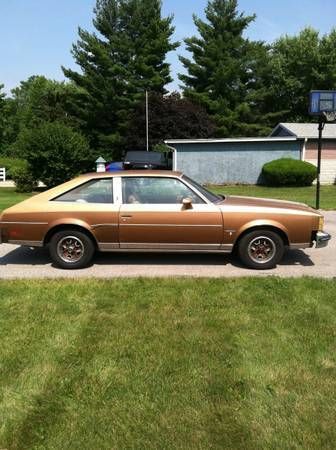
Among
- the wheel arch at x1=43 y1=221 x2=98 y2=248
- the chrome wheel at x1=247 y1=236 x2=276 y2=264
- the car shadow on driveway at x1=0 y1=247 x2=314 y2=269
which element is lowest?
the car shadow on driveway at x1=0 y1=247 x2=314 y2=269

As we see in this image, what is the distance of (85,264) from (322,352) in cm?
401

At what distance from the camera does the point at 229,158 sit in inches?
1057

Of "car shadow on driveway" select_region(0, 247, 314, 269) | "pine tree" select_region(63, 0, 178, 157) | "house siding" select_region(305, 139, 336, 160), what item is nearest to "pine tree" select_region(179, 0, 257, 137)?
"pine tree" select_region(63, 0, 178, 157)

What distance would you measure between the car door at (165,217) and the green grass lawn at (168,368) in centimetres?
121

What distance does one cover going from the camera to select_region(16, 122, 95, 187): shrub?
21938 millimetres

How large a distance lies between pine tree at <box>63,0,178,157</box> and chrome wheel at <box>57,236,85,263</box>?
1395 inches

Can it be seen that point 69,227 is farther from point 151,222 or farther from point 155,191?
point 155,191

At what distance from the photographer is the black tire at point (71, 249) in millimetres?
7289

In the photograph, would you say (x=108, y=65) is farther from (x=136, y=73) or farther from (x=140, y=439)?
(x=140, y=439)

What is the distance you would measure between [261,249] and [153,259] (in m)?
1.72

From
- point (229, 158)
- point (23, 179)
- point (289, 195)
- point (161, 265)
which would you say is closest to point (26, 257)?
point (161, 265)

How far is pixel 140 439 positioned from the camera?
10.1 ft

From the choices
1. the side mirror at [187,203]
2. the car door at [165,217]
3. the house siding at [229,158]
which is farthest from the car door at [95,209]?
the house siding at [229,158]

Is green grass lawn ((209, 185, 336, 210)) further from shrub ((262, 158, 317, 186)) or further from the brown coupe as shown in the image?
the brown coupe
